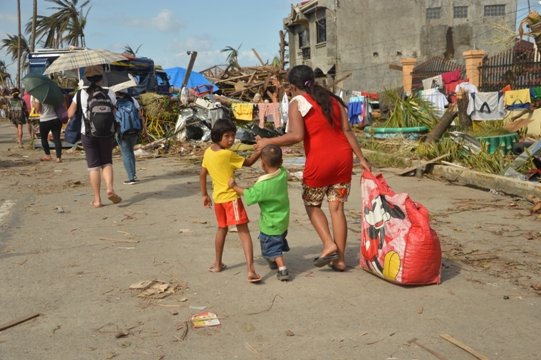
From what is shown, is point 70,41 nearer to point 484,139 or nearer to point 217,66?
point 217,66

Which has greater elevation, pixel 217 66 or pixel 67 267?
pixel 217 66

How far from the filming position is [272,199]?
15.1 ft

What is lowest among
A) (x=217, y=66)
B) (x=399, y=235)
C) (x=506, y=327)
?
(x=506, y=327)

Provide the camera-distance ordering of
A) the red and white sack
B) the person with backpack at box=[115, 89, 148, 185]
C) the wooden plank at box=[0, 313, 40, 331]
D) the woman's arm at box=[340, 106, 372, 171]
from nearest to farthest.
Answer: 1. the wooden plank at box=[0, 313, 40, 331]
2. the red and white sack
3. the woman's arm at box=[340, 106, 372, 171]
4. the person with backpack at box=[115, 89, 148, 185]

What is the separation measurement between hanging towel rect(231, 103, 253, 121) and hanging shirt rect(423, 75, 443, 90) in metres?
8.10

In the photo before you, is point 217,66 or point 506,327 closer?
point 506,327

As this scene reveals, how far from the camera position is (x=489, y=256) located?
5441mm

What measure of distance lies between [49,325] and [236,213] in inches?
66.6

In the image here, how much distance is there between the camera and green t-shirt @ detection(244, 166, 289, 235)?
15.0ft

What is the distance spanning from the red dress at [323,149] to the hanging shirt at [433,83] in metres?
18.2

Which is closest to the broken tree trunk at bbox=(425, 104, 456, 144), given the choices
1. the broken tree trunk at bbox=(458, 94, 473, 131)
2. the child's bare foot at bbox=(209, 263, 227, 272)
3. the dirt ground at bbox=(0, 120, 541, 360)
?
the broken tree trunk at bbox=(458, 94, 473, 131)

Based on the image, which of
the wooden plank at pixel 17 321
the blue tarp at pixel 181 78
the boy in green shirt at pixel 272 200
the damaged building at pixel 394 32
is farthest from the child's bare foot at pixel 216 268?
the damaged building at pixel 394 32

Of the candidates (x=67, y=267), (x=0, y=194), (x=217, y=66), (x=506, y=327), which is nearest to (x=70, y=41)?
(x=217, y=66)

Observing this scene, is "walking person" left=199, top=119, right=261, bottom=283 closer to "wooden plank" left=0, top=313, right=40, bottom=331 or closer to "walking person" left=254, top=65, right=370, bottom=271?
"walking person" left=254, top=65, right=370, bottom=271
